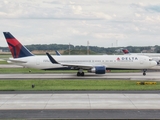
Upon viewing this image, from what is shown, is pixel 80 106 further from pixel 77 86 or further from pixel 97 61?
pixel 97 61

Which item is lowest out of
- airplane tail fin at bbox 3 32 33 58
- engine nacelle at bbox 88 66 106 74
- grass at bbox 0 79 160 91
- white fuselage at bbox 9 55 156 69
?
grass at bbox 0 79 160 91

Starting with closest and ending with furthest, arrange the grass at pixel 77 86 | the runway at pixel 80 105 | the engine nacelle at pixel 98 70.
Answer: the runway at pixel 80 105
the grass at pixel 77 86
the engine nacelle at pixel 98 70

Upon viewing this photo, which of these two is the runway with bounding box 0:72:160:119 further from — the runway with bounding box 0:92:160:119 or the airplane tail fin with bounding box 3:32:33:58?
the airplane tail fin with bounding box 3:32:33:58

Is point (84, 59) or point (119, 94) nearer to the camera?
point (119, 94)

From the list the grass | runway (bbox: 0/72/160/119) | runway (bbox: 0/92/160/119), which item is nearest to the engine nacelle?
the grass

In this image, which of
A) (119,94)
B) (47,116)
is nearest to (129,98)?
(119,94)

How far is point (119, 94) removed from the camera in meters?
24.2

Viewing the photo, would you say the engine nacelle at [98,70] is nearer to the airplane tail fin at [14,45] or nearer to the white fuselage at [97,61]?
the white fuselage at [97,61]

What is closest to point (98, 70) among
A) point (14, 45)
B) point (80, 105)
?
point (14, 45)

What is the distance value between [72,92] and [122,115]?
373 inches

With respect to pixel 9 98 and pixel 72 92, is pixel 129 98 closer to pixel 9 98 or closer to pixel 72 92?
pixel 72 92

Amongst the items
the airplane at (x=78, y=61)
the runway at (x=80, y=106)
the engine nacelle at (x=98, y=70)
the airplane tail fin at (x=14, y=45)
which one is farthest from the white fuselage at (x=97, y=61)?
the runway at (x=80, y=106)

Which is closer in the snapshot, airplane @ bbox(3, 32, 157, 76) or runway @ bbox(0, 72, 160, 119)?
runway @ bbox(0, 72, 160, 119)

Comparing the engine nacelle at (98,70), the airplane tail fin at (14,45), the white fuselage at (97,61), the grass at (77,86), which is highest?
the airplane tail fin at (14,45)
